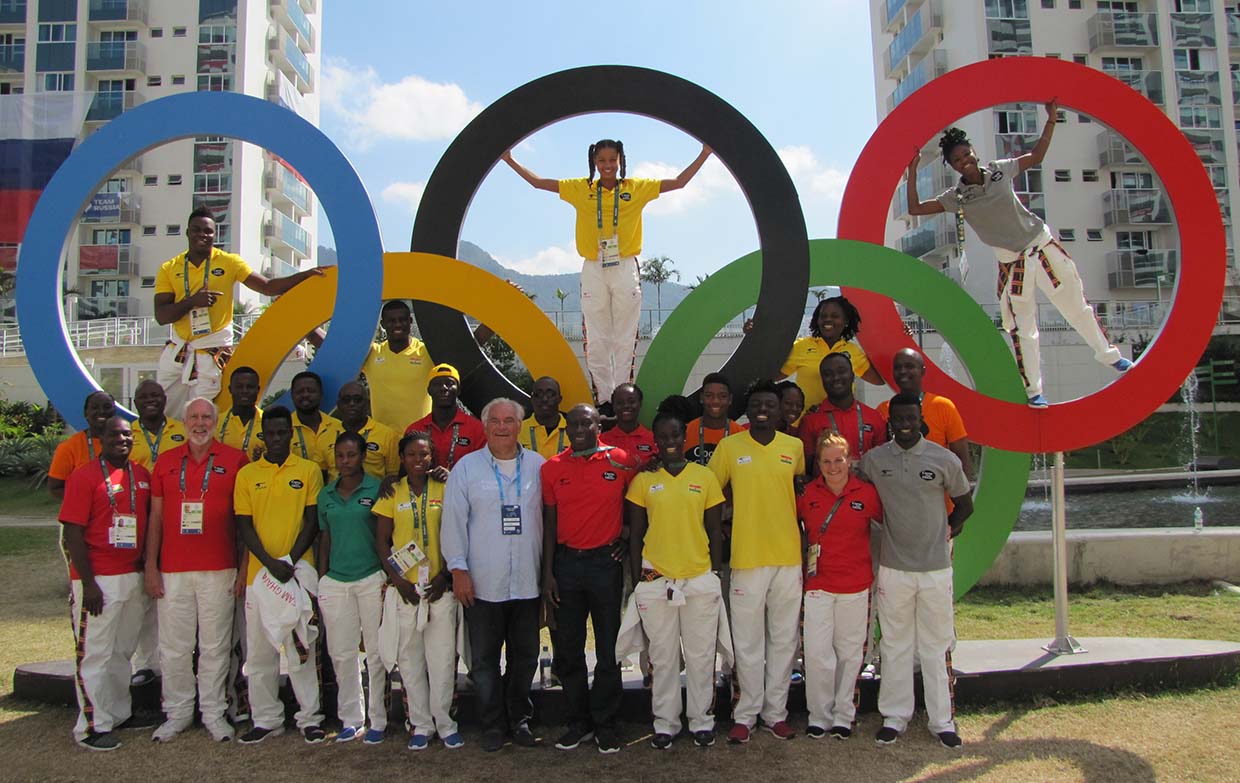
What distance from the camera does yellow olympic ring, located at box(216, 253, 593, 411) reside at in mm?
6465

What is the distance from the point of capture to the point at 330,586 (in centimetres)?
511

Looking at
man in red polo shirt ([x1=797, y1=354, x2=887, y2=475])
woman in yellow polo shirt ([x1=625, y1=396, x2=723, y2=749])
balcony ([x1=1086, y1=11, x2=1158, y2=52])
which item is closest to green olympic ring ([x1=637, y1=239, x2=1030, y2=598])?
man in red polo shirt ([x1=797, y1=354, x2=887, y2=475])

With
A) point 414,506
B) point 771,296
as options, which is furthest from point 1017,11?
point 414,506

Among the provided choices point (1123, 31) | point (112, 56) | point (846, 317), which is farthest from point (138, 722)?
point (112, 56)

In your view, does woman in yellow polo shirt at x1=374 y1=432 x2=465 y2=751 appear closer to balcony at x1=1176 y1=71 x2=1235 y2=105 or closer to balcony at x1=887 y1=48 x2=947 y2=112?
balcony at x1=887 y1=48 x2=947 y2=112

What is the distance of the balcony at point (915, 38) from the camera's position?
124 ft

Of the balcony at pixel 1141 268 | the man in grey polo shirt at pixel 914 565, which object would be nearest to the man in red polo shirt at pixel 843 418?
the man in grey polo shirt at pixel 914 565

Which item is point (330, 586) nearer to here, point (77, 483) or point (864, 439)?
point (77, 483)

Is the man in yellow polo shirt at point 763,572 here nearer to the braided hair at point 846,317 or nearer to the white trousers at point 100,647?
the braided hair at point 846,317

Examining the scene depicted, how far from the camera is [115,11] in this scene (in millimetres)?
40031

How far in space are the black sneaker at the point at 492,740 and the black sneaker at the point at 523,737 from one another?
103 mm

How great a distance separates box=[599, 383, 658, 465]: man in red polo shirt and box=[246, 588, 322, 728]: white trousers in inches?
89.9

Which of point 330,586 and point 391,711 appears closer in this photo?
point 330,586

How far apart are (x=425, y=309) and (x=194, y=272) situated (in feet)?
5.73
